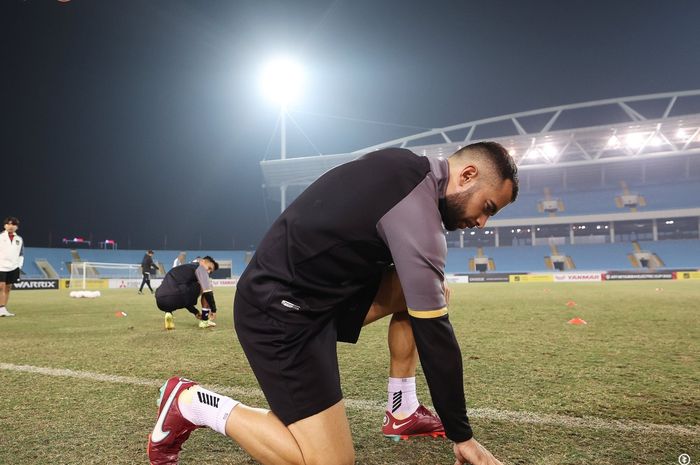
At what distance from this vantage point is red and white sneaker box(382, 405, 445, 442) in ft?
7.28

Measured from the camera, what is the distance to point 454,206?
69.7 inches

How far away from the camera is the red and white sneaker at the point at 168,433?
6.02ft

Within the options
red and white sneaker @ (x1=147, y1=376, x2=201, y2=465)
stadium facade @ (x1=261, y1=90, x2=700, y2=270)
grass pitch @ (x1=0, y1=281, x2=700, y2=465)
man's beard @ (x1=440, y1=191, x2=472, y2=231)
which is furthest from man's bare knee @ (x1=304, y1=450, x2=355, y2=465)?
stadium facade @ (x1=261, y1=90, x2=700, y2=270)

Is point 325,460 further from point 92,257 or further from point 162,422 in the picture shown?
point 92,257

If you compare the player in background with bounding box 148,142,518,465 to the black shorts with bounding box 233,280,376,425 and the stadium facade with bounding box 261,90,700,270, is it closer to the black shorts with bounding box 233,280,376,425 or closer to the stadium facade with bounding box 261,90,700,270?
the black shorts with bounding box 233,280,376,425

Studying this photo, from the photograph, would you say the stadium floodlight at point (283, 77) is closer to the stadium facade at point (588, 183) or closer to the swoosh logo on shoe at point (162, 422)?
the stadium facade at point (588, 183)

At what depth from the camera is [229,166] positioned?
209 feet

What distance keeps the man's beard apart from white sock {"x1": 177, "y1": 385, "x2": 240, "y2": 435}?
120 centimetres

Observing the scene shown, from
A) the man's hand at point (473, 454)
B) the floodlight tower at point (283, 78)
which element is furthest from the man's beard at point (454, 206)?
the floodlight tower at point (283, 78)

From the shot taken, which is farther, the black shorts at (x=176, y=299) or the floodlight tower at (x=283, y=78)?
the floodlight tower at (x=283, y=78)

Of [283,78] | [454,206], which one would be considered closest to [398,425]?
[454,206]

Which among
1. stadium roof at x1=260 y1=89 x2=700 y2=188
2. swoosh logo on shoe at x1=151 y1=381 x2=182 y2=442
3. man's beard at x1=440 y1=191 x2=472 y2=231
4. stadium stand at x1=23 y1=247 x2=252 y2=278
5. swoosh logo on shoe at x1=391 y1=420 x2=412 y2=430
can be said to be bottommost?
stadium stand at x1=23 y1=247 x2=252 y2=278

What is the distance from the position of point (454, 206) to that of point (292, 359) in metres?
0.90

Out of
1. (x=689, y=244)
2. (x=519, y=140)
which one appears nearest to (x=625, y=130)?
(x=519, y=140)
